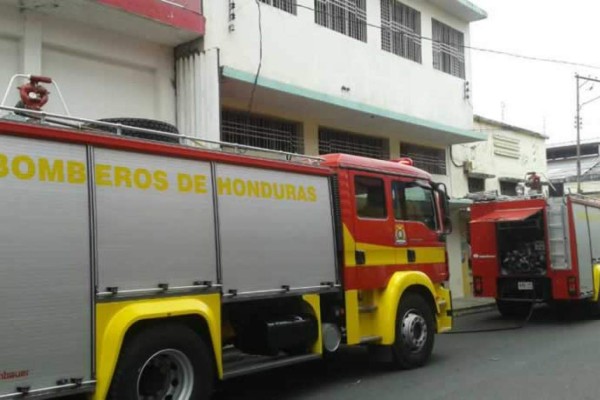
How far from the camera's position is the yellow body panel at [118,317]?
4910mm

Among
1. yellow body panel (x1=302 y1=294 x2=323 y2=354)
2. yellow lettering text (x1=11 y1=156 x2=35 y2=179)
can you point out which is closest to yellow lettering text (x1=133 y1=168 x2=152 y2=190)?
yellow lettering text (x1=11 y1=156 x2=35 y2=179)

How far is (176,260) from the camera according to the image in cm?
559

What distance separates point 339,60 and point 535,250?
5754mm

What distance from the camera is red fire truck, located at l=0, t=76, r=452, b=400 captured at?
4.61m

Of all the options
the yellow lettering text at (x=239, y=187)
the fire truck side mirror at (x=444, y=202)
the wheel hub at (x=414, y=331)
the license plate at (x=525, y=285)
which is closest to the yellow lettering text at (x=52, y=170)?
the yellow lettering text at (x=239, y=187)

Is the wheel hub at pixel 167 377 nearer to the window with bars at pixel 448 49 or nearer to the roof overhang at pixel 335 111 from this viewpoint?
the roof overhang at pixel 335 111

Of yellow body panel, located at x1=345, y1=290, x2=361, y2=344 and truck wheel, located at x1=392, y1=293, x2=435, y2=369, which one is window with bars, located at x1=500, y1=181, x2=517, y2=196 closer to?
truck wheel, located at x1=392, y1=293, x2=435, y2=369

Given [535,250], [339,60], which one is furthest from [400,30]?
[535,250]

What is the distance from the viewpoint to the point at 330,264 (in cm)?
728

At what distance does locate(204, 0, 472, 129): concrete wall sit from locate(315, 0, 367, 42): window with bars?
0.22m

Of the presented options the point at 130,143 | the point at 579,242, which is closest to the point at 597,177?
the point at 579,242

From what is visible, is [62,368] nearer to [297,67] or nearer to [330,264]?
[330,264]

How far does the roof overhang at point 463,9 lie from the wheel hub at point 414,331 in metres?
11.2

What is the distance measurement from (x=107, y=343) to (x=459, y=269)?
15.1m
